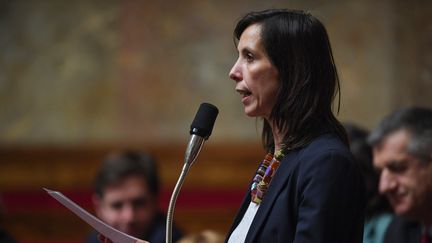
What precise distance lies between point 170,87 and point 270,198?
4975mm

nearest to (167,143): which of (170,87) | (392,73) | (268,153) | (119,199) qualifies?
(170,87)

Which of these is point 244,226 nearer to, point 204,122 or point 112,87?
point 204,122

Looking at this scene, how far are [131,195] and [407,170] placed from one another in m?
1.27

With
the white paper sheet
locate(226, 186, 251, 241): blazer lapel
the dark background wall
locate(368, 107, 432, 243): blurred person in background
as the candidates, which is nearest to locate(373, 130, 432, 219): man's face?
locate(368, 107, 432, 243): blurred person in background

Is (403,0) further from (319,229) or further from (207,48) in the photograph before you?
(319,229)

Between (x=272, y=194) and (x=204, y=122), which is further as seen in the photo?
(x=204, y=122)

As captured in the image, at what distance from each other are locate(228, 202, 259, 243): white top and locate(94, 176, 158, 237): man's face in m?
1.82

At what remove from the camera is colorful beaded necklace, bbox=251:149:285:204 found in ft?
7.25

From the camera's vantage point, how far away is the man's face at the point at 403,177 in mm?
3371

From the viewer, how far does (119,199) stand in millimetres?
4082

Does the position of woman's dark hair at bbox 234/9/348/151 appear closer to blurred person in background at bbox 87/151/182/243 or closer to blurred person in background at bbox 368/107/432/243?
blurred person in background at bbox 368/107/432/243

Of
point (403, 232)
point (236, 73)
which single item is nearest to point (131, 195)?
point (403, 232)

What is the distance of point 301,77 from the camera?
2131mm

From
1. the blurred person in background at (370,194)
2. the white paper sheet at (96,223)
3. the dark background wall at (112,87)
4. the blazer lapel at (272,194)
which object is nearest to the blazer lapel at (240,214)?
the blazer lapel at (272,194)
